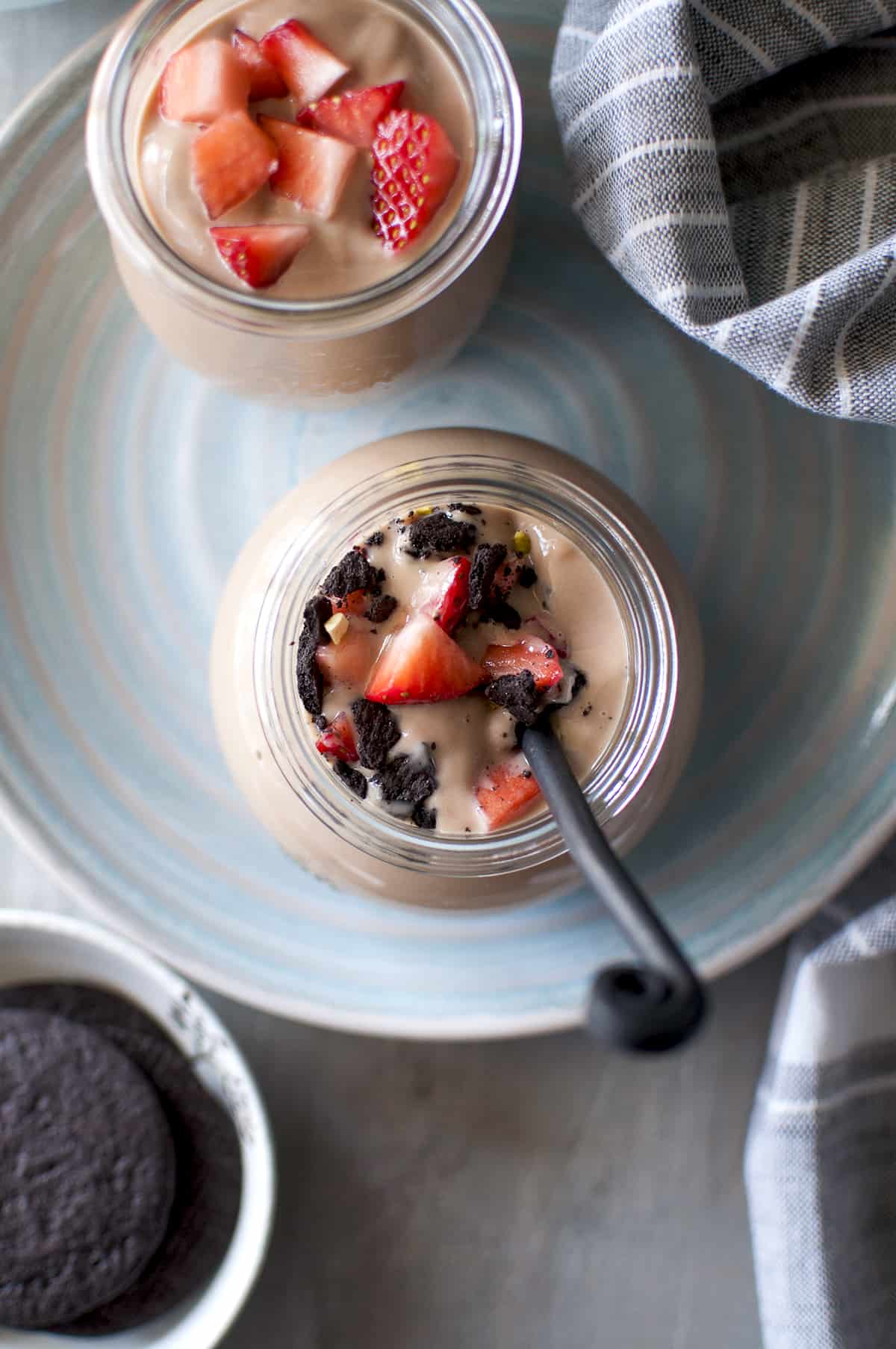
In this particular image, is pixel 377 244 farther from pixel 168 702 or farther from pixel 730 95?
pixel 168 702

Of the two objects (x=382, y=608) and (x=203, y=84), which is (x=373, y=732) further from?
(x=203, y=84)

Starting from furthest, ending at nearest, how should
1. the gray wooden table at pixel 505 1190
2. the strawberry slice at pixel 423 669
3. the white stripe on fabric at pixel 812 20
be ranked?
the gray wooden table at pixel 505 1190
the white stripe on fabric at pixel 812 20
the strawberry slice at pixel 423 669

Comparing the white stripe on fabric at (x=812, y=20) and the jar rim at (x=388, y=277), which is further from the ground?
the jar rim at (x=388, y=277)

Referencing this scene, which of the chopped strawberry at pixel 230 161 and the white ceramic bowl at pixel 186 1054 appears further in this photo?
the white ceramic bowl at pixel 186 1054

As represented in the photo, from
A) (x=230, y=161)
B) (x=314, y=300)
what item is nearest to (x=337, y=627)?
(x=314, y=300)

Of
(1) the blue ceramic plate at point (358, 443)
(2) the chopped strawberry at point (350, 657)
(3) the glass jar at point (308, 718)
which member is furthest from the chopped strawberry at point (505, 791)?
(1) the blue ceramic plate at point (358, 443)

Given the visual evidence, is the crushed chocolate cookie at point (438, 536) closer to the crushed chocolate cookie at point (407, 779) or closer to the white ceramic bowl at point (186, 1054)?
the crushed chocolate cookie at point (407, 779)

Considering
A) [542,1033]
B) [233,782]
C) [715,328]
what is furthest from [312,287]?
[542,1033]
